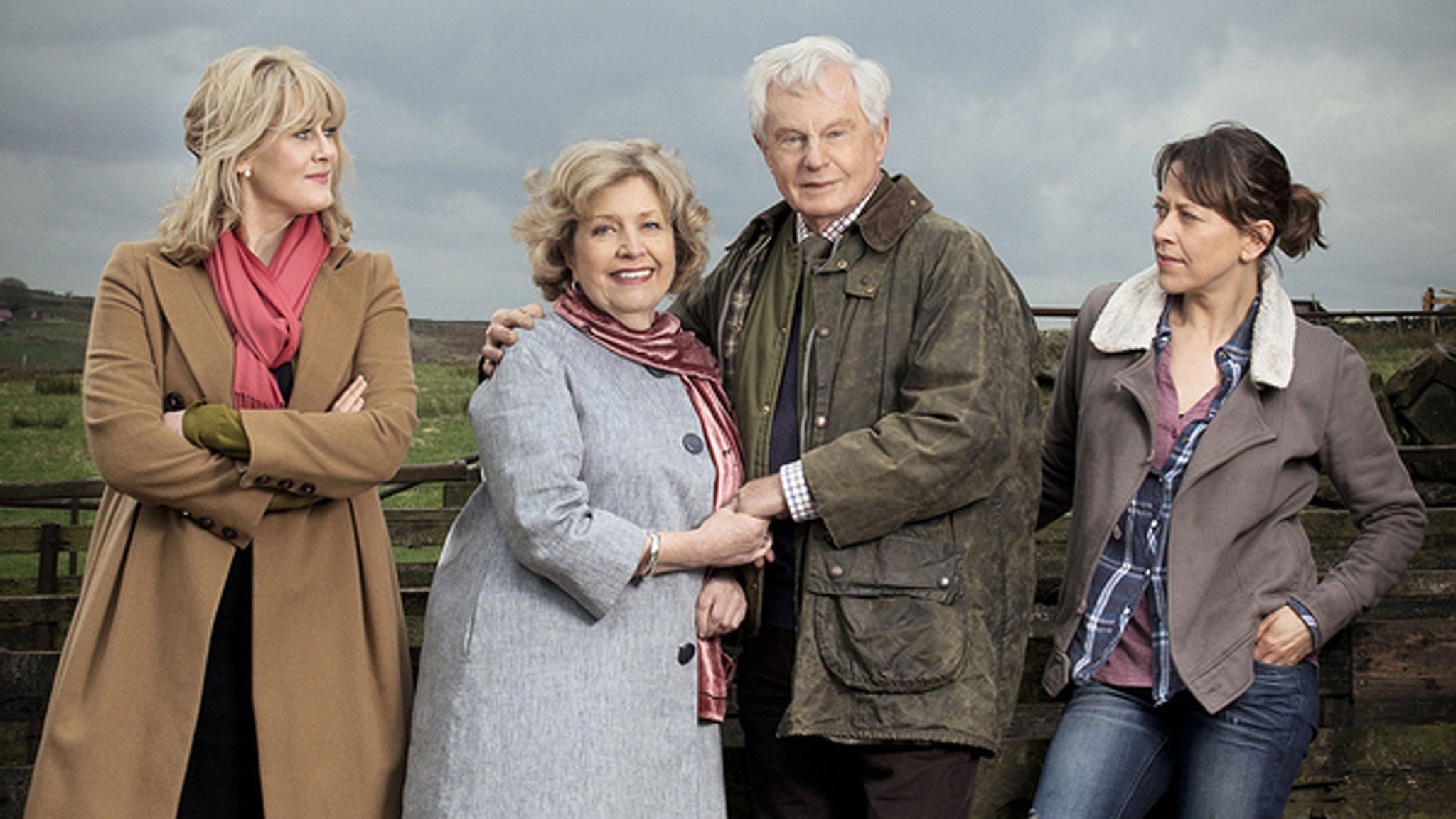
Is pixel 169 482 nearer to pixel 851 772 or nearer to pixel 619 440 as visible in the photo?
pixel 619 440

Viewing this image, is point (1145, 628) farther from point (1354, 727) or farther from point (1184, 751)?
point (1354, 727)

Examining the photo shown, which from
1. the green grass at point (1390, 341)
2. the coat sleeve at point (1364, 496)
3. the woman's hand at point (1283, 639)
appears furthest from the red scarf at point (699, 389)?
the green grass at point (1390, 341)

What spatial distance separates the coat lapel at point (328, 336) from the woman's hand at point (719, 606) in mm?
900

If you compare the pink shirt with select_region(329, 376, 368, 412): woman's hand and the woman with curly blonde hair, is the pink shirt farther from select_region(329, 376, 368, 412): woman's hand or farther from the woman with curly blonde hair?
select_region(329, 376, 368, 412): woman's hand

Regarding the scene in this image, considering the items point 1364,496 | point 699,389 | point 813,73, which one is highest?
point 813,73

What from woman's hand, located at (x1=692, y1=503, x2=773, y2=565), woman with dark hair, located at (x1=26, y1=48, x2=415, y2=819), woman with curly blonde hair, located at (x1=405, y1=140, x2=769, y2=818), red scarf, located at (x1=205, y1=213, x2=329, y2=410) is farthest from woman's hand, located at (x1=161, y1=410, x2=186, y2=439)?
woman's hand, located at (x1=692, y1=503, x2=773, y2=565)

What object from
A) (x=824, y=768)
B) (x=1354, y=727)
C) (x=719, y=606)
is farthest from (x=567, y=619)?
(x=1354, y=727)

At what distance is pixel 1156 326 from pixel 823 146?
0.82 meters

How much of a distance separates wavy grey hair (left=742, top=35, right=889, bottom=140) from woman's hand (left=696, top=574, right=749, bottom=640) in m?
0.95

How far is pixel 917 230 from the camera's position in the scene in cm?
242

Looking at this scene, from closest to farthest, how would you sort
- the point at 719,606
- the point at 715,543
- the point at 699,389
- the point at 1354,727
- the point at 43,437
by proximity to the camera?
the point at 715,543 < the point at 719,606 < the point at 699,389 < the point at 1354,727 < the point at 43,437

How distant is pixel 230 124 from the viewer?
2.43 meters

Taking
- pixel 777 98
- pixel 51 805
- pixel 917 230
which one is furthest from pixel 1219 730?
pixel 51 805

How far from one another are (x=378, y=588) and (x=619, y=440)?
0.68m
